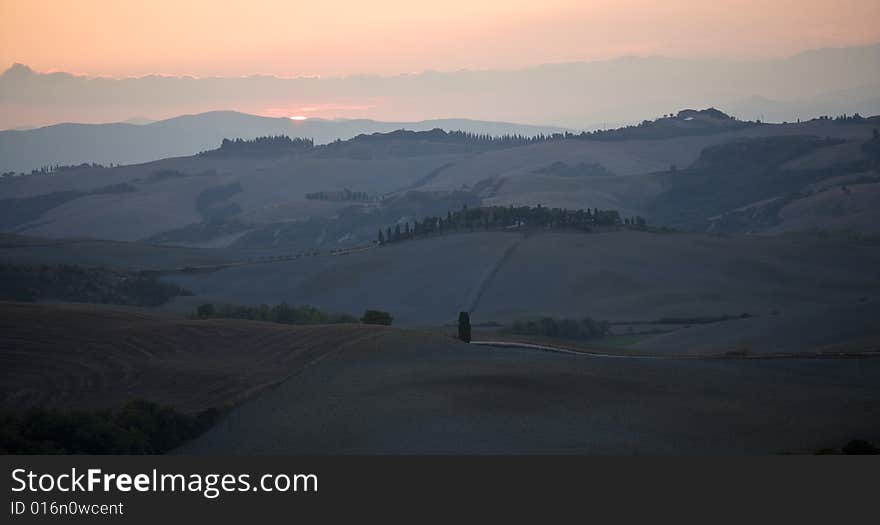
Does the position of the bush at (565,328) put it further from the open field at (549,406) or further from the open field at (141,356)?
the open field at (549,406)

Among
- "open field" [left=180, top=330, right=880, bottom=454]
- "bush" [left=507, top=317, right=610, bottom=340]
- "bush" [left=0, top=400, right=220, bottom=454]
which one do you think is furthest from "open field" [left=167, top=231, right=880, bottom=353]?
"bush" [left=0, top=400, right=220, bottom=454]

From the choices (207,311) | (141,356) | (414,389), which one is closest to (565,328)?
(207,311)

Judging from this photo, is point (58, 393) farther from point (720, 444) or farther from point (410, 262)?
point (410, 262)

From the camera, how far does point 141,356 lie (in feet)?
178

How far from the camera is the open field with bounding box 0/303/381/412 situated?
4738cm

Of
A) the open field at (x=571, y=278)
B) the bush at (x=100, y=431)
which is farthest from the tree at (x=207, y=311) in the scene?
the bush at (x=100, y=431)

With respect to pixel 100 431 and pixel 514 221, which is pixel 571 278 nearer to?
pixel 514 221

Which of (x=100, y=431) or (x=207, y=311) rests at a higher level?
(x=207, y=311)

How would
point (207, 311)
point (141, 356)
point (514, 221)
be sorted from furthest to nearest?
point (514, 221) → point (207, 311) → point (141, 356)

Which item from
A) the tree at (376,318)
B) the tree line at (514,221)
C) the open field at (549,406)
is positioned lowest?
the open field at (549,406)

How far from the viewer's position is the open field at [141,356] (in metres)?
47.4

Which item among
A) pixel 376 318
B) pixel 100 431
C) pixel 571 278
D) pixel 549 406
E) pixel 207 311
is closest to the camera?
pixel 100 431

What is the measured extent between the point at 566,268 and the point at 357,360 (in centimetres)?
6007

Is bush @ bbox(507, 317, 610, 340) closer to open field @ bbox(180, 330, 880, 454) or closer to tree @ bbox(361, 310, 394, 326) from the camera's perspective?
tree @ bbox(361, 310, 394, 326)
